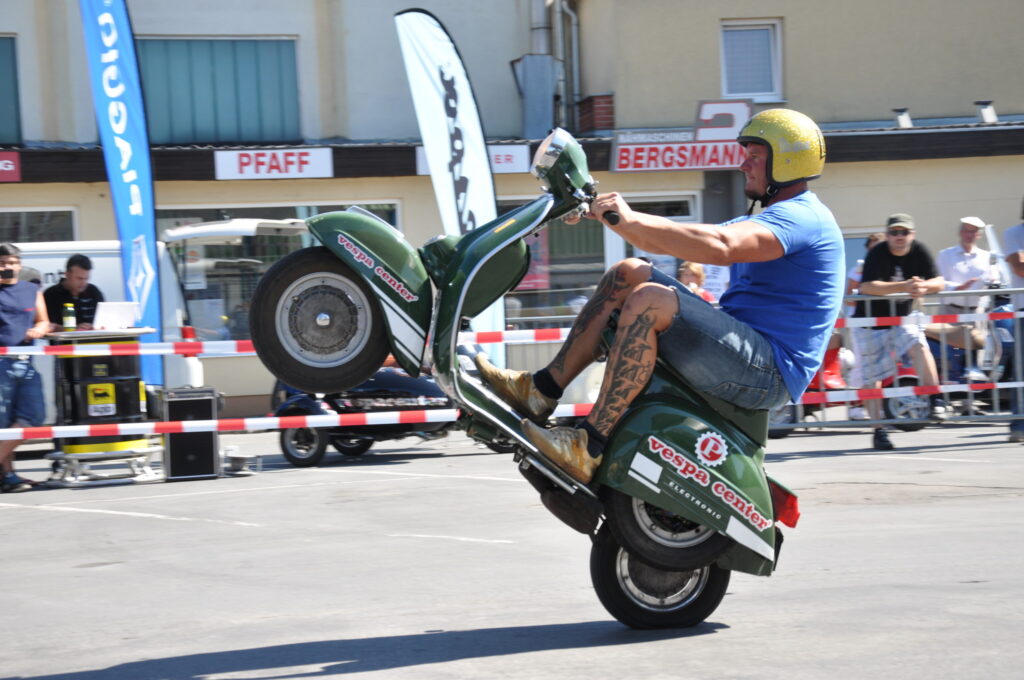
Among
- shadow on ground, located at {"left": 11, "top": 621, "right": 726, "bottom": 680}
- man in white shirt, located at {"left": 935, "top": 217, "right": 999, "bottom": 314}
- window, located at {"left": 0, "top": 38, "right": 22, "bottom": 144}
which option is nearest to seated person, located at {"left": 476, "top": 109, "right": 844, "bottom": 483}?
shadow on ground, located at {"left": 11, "top": 621, "right": 726, "bottom": 680}

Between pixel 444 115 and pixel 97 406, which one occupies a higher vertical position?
pixel 444 115

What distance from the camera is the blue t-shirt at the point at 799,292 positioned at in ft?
15.3

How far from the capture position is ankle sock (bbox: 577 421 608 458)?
466 cm

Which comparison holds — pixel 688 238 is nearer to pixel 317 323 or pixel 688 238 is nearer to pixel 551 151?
pixel 551 151

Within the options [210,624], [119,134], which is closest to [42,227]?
[119,134]

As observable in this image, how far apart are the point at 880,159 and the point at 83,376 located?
13.8 metres

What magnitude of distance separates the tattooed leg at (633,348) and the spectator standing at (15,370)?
6832mm

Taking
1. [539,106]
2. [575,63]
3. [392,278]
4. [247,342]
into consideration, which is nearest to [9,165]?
[539,106]

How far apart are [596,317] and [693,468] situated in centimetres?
71

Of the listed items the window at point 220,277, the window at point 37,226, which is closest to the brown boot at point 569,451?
the window at point 220,277

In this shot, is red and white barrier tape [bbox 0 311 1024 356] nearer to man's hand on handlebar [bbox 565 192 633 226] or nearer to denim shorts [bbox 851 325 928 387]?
denim shorts [bbox 851 325 928 387]

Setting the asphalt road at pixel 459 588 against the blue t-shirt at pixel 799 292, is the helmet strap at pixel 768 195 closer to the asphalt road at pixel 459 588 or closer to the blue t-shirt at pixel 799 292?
Answer: the blue t-shirt at pixel 799 292

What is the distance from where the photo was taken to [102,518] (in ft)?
27.0

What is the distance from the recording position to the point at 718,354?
4.59 meters
